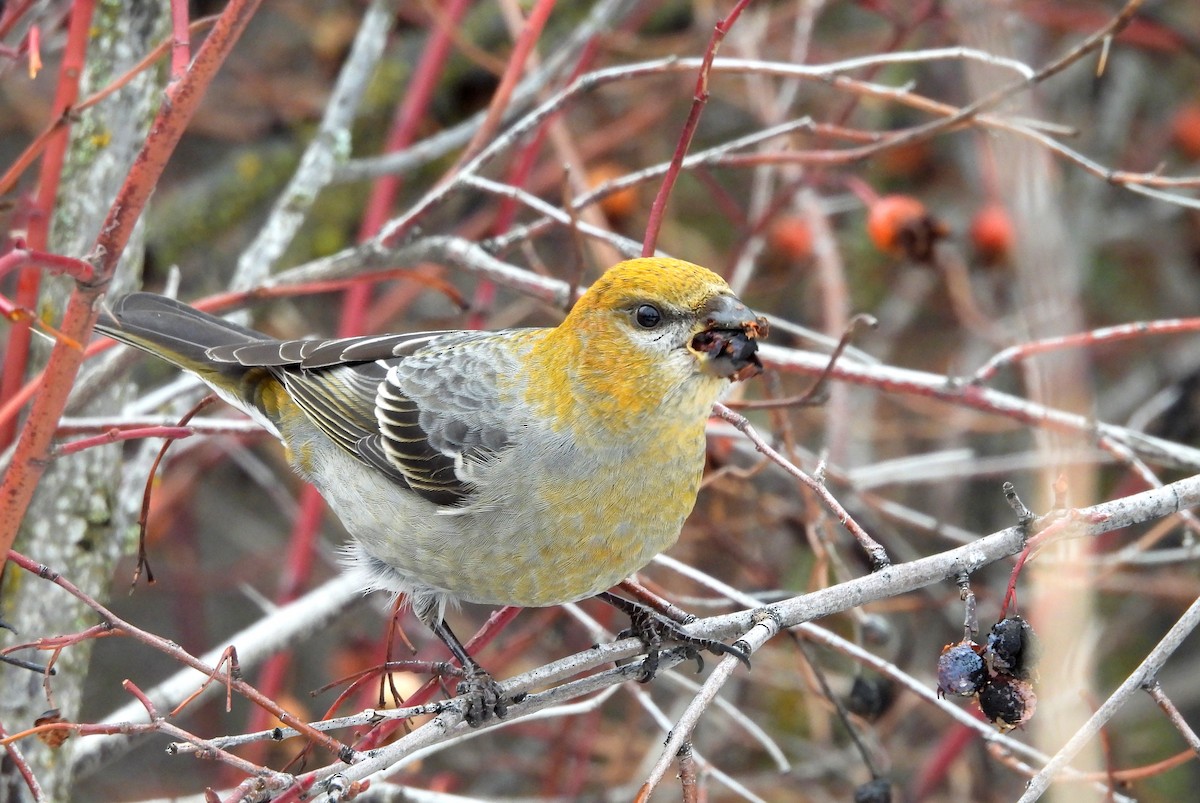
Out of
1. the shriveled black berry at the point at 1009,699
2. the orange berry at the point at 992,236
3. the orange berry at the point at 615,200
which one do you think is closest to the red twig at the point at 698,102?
the shriveled black berry at the point at 1009,699

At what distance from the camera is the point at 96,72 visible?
144 inches

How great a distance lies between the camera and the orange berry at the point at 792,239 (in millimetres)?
5488

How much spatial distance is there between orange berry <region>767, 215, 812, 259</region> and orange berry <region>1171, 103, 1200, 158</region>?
1.95 metres

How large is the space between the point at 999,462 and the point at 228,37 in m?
3.70

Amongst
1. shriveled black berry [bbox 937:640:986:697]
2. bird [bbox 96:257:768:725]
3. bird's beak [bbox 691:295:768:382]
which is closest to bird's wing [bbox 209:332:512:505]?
bird [bbox 96:257:768:725]

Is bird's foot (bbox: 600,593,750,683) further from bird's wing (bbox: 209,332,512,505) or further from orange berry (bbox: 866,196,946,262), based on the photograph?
orange berry (bbox: 866,196,946,262)

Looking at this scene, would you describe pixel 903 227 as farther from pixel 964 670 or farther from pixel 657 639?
pixel 964 670

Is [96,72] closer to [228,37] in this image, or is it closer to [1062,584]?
[228,37]

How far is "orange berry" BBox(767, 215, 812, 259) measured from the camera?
5488mm

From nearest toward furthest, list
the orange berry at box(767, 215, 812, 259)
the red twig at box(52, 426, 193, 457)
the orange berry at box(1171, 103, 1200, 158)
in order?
the red twig at box(52, 426, 193, 457) < the orange berry at box(767, 215, 812, 259) < the orange berry at box(1171, 103, 1200, 158)

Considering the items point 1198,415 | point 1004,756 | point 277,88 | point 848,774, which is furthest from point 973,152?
→ point 1004,756

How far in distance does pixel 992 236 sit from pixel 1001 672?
A: 3.42 metres

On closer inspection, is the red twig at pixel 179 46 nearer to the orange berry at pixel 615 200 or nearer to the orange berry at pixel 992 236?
the orange berry at pixel 615 200

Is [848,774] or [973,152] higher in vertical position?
[973,152]
